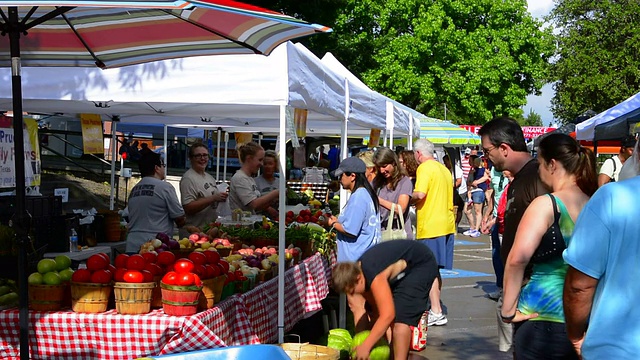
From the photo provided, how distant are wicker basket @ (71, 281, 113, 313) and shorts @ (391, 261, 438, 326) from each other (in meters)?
2.03

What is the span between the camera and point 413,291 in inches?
227

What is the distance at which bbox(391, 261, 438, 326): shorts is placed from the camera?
5.74 m

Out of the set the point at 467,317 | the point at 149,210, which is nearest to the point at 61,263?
the point at 149,210

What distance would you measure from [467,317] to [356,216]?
3.19 meters

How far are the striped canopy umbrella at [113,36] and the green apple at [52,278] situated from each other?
0.82 metres

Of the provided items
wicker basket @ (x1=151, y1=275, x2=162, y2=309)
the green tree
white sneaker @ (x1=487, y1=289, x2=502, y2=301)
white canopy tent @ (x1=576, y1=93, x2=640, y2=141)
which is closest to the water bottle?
wicker basket @ (x1=151, y1=275, x2=162, y2=309)

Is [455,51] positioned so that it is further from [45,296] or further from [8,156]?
[45,296]

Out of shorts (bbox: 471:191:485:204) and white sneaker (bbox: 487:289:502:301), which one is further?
shorts (bbox: 471:191:485:204)

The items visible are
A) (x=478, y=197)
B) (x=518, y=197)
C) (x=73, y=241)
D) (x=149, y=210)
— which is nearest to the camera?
(x=518, y=197)

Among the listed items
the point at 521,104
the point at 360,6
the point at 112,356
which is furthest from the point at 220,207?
the point at 521,104

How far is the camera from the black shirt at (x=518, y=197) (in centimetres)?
425

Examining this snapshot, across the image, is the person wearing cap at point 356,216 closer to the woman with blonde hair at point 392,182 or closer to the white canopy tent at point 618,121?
the woman with blonde hair at point 392,182

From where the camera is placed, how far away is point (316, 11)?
82.0ft

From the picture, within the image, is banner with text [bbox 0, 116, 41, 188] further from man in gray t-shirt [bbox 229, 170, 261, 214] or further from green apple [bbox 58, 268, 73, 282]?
man in gray t-shirt [bbox 229, 170, 261, 214]
